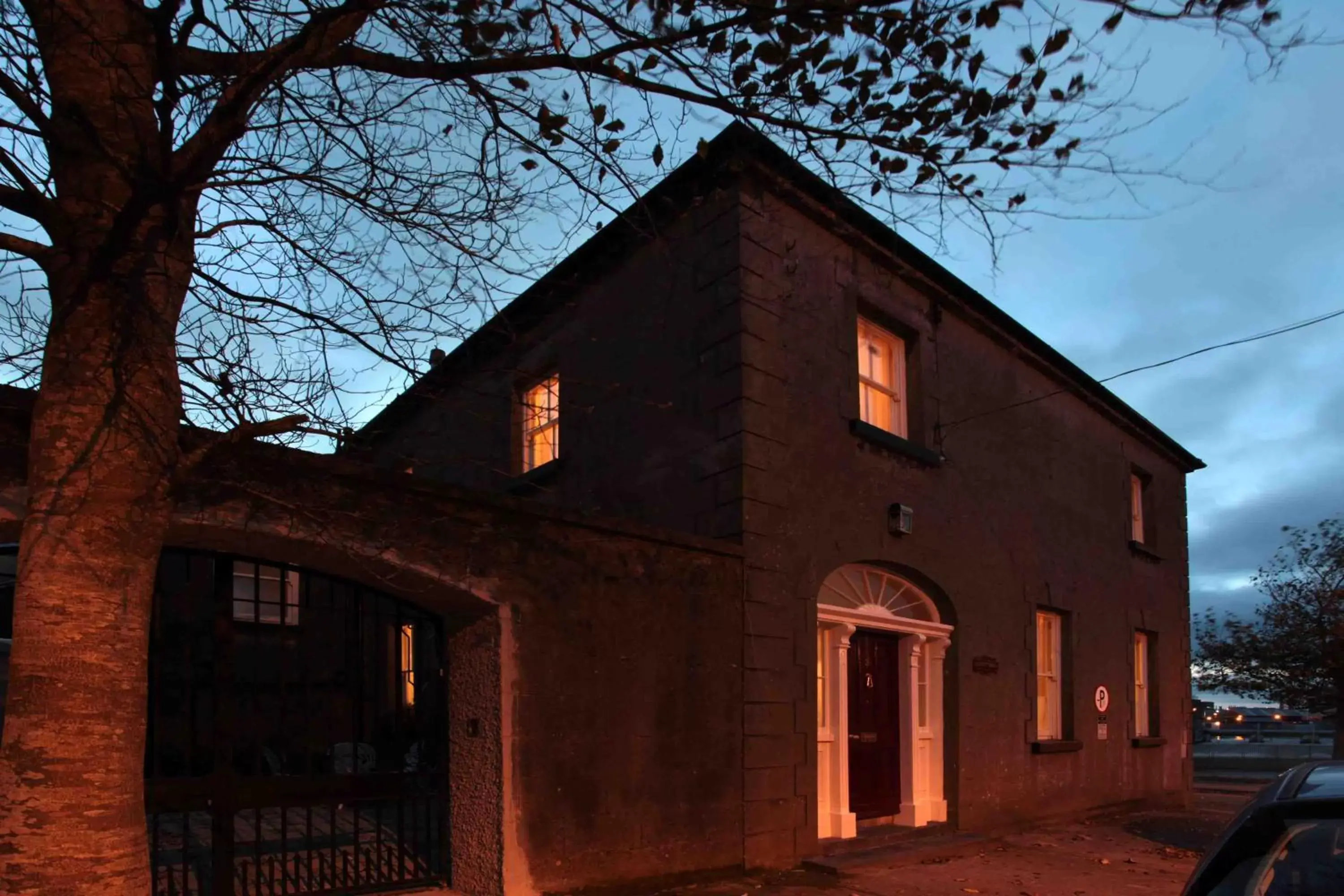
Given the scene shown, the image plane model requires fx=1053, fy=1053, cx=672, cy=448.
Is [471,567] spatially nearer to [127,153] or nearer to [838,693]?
[127,153]

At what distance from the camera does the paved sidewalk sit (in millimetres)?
8117

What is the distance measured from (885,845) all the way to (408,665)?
4.70m

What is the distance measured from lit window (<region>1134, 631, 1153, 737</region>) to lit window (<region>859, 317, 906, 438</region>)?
7.24 m

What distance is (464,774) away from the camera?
703 centimetres

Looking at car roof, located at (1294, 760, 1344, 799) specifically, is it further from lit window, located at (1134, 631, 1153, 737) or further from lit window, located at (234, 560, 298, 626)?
lit window, located at (1134, 631, 1153, 737)

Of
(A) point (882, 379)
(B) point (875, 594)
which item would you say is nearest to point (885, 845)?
(B) point (875, 594)

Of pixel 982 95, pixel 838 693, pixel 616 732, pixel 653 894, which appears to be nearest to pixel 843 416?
pixel 838 693

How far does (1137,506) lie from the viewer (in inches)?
674

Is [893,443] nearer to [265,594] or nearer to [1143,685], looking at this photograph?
[265,594]

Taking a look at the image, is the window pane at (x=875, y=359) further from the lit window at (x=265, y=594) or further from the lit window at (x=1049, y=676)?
the lit window at (x=265, y=594)

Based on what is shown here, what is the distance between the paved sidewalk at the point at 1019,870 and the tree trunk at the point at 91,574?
4.79 metres

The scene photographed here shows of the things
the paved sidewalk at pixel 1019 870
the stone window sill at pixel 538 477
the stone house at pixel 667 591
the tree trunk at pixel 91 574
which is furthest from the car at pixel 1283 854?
the stone window sill at pixel 538 477

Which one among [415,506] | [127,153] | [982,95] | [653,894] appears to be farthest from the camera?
[653,894]

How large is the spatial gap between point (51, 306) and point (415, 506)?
9.19ft
